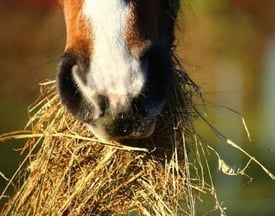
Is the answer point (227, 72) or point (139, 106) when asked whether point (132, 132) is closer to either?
point (139, 106)

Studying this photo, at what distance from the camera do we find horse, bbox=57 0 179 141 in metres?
1.81

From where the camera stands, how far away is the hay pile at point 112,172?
6.91 ft

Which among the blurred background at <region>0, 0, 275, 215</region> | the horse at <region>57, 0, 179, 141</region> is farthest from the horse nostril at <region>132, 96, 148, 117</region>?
the blurred background at <region>0, 0, 275, 215</region>

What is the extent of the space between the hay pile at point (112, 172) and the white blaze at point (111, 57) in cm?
28

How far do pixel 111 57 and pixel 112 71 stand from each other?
0.03m

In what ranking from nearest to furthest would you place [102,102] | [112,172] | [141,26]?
[102,102], [141,26], [112,172]

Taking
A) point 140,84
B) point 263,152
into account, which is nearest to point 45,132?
point 140,84

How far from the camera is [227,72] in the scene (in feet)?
25.2

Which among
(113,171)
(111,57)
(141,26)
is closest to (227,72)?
(113,171)

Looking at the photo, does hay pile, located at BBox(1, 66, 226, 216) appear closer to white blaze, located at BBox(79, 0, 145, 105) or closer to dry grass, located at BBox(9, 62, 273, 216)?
dry grass, located at BBox(9, 62, 273, 216)

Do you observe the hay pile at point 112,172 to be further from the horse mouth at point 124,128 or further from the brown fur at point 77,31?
the brown fur at point 77,31

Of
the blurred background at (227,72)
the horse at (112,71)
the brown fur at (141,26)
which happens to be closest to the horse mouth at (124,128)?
the horse at (112,71)

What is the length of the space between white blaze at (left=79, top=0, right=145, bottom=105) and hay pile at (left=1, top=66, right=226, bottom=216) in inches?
11.1

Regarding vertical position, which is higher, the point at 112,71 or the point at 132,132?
the point at 112,71
